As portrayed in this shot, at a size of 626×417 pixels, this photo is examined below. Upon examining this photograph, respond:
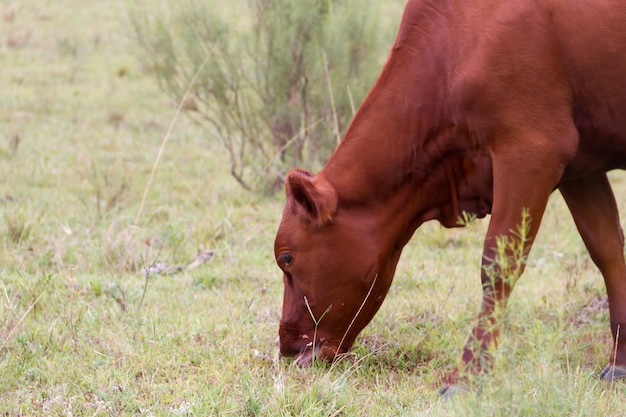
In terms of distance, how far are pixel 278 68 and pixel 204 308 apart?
3271mm

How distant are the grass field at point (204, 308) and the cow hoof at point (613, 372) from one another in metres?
0.09

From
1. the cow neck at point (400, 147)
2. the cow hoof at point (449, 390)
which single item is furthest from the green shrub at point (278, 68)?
the cow hoof at point (449, 390)

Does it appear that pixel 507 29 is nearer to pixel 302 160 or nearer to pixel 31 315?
pixel 31 315

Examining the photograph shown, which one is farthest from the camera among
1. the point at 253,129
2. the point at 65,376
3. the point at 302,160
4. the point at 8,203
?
the point at 253,129

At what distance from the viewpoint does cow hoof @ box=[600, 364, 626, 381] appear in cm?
410

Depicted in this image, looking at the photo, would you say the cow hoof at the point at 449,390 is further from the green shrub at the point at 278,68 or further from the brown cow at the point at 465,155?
the green shrub at the point at 278,68

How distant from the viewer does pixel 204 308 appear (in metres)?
5.08

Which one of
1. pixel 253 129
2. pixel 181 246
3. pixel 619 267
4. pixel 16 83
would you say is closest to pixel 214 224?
pixel 181 246

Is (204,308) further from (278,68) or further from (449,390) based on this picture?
(278,68)

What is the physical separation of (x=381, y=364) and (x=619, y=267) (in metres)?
1.16

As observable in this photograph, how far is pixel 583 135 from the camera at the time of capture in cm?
379

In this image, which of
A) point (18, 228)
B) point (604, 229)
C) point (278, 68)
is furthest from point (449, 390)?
point (278, 68)

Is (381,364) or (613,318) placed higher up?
(613,318)

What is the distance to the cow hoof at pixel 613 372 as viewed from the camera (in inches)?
161
